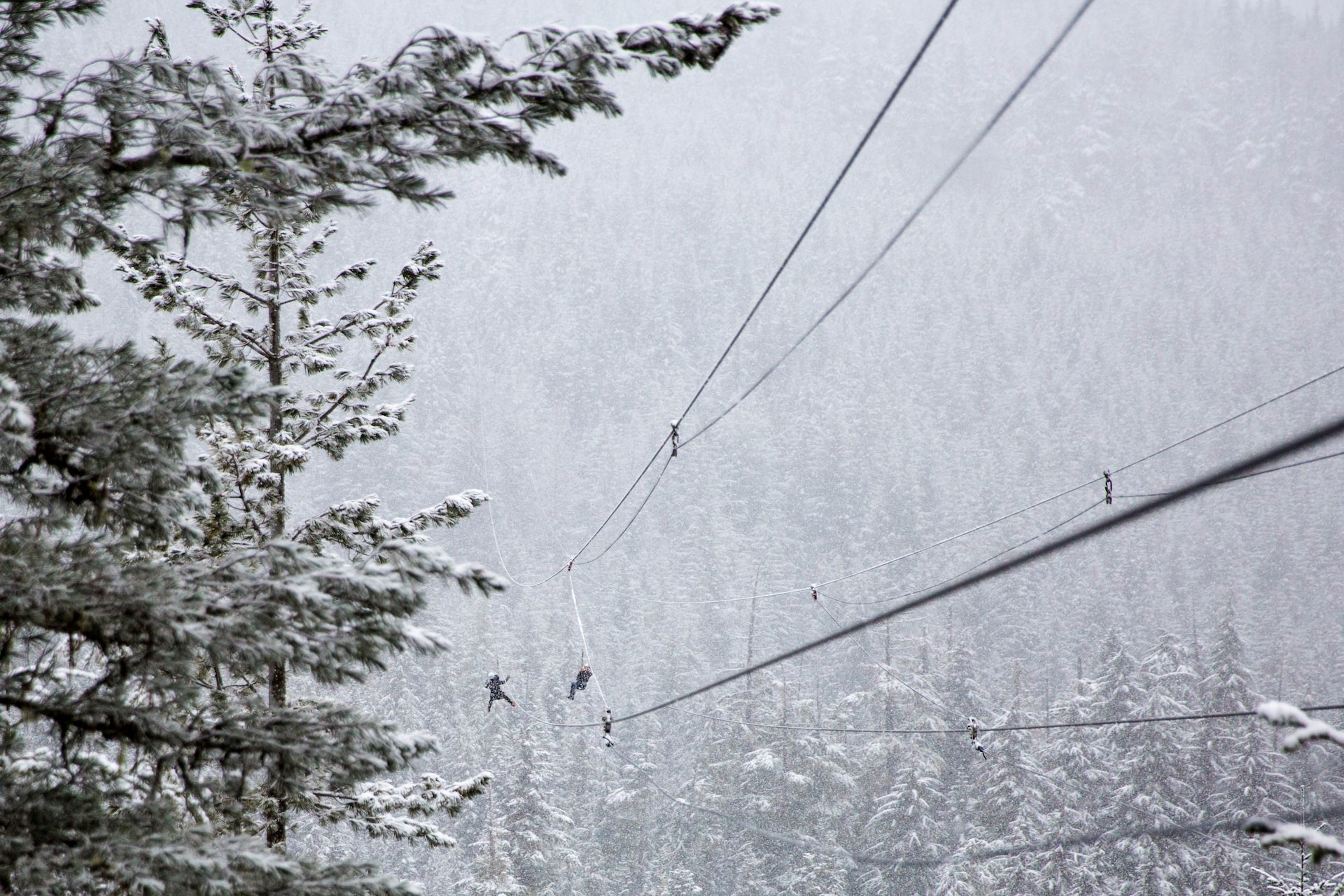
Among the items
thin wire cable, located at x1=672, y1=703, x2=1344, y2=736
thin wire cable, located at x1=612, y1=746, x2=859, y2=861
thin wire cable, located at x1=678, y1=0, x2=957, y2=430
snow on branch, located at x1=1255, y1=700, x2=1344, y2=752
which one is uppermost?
thin wire cable, located at x1=678, y1=0, x2=957, y2=430

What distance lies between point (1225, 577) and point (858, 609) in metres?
60.0

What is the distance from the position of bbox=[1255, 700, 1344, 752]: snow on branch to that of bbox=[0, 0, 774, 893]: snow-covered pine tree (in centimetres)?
261

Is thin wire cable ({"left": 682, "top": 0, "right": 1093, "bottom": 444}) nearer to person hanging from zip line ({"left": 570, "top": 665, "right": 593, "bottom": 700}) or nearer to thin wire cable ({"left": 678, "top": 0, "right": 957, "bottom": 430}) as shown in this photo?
thin wire cable ({"left": 678, "top": 0, "right": 957, "bottom": 430})

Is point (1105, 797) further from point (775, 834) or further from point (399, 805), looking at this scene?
point (399, 805)

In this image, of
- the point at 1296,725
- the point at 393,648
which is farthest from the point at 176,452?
the point at 1296,725

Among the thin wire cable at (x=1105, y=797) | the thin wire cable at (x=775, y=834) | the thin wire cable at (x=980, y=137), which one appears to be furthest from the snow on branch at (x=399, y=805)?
the thin wire cable at (x=1105, y=797)

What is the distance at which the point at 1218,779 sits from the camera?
32.8 metres

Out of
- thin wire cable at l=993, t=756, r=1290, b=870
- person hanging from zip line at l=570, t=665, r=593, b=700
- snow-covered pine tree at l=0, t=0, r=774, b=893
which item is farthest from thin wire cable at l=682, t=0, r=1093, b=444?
thin wire cable at l=993, t=756, r=1290, b=870

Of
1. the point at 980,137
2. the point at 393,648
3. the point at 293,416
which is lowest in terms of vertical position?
the point at 393,648

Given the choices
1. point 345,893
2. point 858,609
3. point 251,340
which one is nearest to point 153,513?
point 345,893

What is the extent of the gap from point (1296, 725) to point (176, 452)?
155 inches

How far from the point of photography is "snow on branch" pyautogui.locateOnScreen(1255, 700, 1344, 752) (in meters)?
2.63

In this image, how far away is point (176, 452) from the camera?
3.88 meters

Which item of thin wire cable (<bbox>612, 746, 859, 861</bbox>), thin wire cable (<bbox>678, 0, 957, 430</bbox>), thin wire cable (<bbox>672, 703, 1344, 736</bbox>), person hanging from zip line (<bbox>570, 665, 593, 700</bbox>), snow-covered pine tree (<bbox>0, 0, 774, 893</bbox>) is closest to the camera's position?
thin wire cable (<bbox>678, 0, 957, 430</bbox>)
